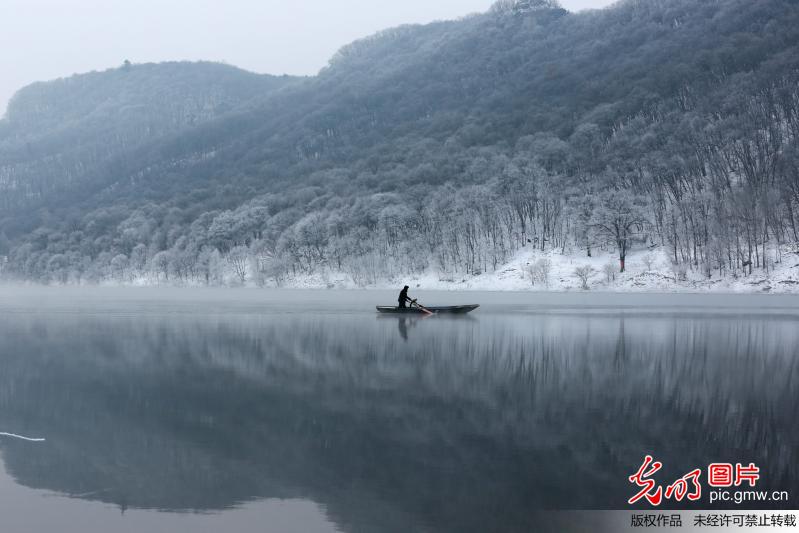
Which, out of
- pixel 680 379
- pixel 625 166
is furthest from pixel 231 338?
pixel 625 166

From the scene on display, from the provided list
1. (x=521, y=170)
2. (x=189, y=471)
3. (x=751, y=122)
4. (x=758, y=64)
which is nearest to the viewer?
(x=189, y=471)

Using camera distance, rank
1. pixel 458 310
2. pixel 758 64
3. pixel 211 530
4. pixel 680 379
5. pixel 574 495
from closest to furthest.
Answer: pixel 211 530, pixel 574 495, pixel 680 379, pixel 458 310, pixel 758 64

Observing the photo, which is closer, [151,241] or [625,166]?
[625,166]

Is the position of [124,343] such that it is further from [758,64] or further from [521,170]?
[758,64]

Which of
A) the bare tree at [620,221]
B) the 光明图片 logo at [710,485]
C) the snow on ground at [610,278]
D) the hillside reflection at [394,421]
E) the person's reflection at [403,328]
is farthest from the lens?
the bare tree at [620,221]

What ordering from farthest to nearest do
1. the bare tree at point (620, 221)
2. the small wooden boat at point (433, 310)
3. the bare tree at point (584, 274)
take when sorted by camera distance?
1. the bare tree at point (620, 221)
2. the bare tree at point (584, 274)
3. the small wooden boat at point (433, 310)

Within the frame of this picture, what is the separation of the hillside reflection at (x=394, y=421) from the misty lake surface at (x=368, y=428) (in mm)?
64

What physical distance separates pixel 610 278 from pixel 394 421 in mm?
97513

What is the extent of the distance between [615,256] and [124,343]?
94119mm

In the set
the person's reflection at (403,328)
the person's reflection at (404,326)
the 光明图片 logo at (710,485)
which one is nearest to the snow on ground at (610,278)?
the person's reflection at (404,326)

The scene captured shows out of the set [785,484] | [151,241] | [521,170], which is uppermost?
[521,170]

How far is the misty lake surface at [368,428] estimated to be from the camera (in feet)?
40.1

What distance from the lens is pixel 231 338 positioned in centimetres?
3781

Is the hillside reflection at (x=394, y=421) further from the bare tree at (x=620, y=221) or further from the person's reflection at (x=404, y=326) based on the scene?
the bare tree at (x=620, y=221)
